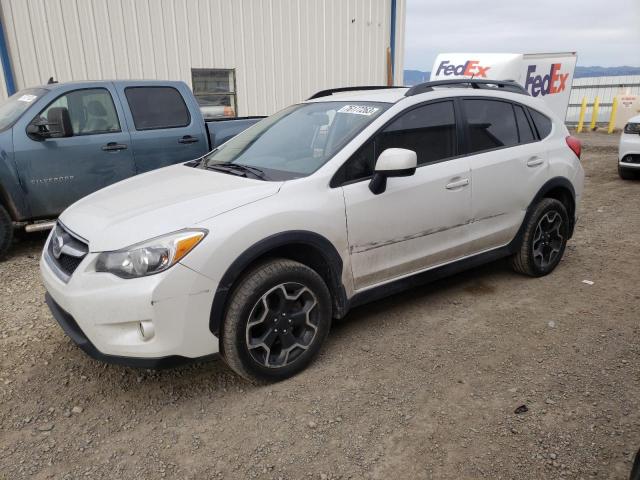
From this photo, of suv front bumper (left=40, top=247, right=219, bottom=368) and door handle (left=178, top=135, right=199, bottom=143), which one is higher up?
door handle (left=178, top=135, right=199, bottom=143)

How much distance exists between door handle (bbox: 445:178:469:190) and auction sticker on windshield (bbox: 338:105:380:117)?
766 millimetres

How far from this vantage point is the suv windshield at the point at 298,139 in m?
3.30

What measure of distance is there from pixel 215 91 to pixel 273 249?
7.84m

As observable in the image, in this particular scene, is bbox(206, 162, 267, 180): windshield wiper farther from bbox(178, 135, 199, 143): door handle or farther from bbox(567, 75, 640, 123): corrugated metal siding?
bbox(567, 75, 640, 123): corrugated metal siding


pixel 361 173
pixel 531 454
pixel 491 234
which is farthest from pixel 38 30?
pixel 531 454

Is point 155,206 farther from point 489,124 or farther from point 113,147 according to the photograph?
point 113,147

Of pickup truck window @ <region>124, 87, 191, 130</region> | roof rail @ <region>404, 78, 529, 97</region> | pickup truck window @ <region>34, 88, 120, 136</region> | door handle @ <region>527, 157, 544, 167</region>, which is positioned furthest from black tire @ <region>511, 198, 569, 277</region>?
pickup truck window @ <region>34, 88, 120, 136</region>

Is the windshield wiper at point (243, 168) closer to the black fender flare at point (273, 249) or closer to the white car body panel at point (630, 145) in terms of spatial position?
the black fender flare at point (273, 249)

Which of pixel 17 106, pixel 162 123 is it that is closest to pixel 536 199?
pixel 162 123

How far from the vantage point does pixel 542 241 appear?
178 inches

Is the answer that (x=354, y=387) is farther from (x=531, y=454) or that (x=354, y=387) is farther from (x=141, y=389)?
(x=141, y=389)

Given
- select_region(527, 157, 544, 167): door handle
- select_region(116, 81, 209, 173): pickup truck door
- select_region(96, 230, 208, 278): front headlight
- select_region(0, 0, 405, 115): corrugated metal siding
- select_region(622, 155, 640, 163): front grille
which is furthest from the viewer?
select_region(622, 155, 640, 163): front grille

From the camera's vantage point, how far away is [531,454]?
2428 mm

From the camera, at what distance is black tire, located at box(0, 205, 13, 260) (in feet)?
16.8
